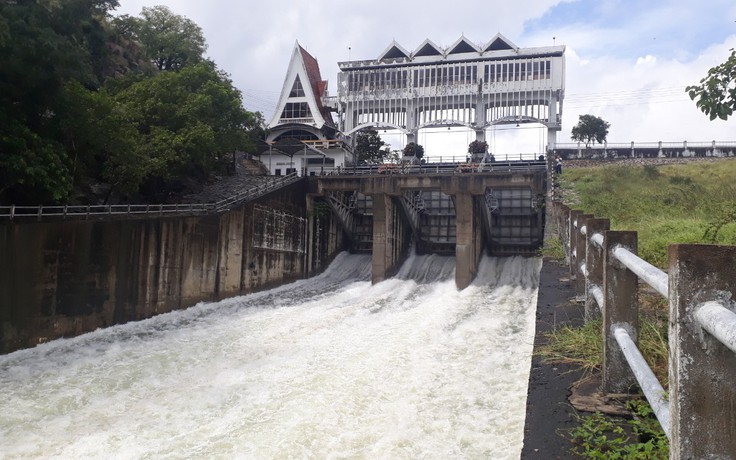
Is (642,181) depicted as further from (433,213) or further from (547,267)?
(547,267)

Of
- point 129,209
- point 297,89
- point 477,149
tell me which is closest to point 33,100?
point 129,209

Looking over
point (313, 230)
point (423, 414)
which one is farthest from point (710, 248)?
point (313, 230)

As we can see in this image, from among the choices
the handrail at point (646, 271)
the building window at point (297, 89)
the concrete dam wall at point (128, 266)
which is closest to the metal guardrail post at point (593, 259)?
the handrail at point (646, 271)

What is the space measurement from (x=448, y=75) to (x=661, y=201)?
33969mm

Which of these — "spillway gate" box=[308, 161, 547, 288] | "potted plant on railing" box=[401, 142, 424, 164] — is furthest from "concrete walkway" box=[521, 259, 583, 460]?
"potted plant on railing" box=[401, 142, 424, 164]

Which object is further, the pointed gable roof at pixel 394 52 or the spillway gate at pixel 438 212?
the pointed gable roof at pixel 394 52

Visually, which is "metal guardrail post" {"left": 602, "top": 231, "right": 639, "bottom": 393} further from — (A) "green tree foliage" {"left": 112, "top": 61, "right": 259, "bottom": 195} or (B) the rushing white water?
(A) "green tree foliage" {"left": 112, "top": 61, "right": 259, "bottom": 195}

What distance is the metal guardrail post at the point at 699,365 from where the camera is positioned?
1.78m

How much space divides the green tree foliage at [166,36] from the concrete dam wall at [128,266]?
2633cm

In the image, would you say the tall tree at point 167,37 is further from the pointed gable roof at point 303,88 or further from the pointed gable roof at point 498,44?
the pointed gable roof at point 498,44

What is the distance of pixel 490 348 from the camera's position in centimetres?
1344

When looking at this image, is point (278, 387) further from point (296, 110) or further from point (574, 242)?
point (296, 110)

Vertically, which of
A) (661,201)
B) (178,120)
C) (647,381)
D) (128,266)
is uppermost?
(178,120)

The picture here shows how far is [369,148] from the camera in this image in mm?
49344
